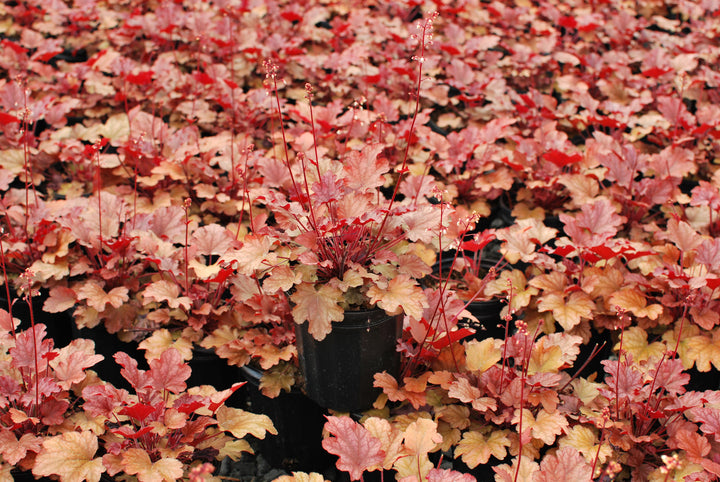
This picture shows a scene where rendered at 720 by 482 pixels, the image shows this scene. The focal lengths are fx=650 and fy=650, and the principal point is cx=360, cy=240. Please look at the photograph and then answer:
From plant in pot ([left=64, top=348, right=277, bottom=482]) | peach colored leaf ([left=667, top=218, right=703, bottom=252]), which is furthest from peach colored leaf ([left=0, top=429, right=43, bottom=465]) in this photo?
peach colored leaf ([left=667, top=218, right=703, bottom=252])

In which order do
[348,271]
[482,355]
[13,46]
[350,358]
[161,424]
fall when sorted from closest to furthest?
[161,424]
[348,271]
[350,358]
[482,355]
[13,46]

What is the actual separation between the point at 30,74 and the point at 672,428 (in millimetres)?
4252

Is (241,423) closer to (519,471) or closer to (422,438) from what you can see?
(422,438)

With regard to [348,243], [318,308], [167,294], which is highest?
[348,243]

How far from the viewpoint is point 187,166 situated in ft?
10.5

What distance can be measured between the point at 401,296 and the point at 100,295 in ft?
4.15

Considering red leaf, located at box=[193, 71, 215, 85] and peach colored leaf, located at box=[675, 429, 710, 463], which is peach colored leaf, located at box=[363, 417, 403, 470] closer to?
peach colored leaf, located at box=[675, 429, 710, 463]

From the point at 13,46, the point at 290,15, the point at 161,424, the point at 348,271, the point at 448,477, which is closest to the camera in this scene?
the point at 448,477

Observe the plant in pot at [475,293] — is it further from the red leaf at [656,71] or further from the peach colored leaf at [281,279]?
the red leaf at [656,71]

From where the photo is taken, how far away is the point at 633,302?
98.3 inches

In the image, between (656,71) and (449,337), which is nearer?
(449,337)

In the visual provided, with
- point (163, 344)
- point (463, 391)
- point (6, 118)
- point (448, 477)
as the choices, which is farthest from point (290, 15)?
point (448, 477)

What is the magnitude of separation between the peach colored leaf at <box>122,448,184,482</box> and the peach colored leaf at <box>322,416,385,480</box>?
437 millimetres

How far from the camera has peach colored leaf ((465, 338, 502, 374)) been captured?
2.18 meters
